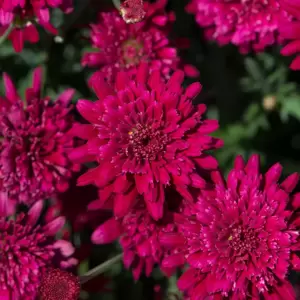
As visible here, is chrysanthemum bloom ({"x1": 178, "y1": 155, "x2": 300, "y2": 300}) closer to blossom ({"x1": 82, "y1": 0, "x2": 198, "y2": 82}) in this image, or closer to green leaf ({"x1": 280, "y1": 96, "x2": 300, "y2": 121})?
blossom ({"x1": 82, "y1": 0, "x2": 198, "y2": 82})

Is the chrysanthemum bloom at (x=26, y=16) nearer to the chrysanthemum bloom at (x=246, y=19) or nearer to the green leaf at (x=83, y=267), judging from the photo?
the chrysanthemum bloom at (x=246, y=19)

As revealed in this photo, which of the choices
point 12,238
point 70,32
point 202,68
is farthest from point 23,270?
point 202,68

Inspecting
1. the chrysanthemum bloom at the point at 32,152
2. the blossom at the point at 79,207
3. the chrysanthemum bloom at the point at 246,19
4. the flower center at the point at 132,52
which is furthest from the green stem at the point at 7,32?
the chrysanthemum bloom at the point at 246,19

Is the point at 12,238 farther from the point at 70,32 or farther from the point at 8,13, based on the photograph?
the point at 70,32

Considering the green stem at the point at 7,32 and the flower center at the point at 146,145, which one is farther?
the green stem at the point at 7,32

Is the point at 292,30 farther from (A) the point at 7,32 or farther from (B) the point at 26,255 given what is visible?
(B) the point at 26,255

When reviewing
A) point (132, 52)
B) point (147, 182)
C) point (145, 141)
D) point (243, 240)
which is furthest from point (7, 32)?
point (243, 240)

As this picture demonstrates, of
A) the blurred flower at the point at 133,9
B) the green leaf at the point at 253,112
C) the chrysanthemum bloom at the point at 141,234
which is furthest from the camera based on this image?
the green leaf at the point at 253,112
